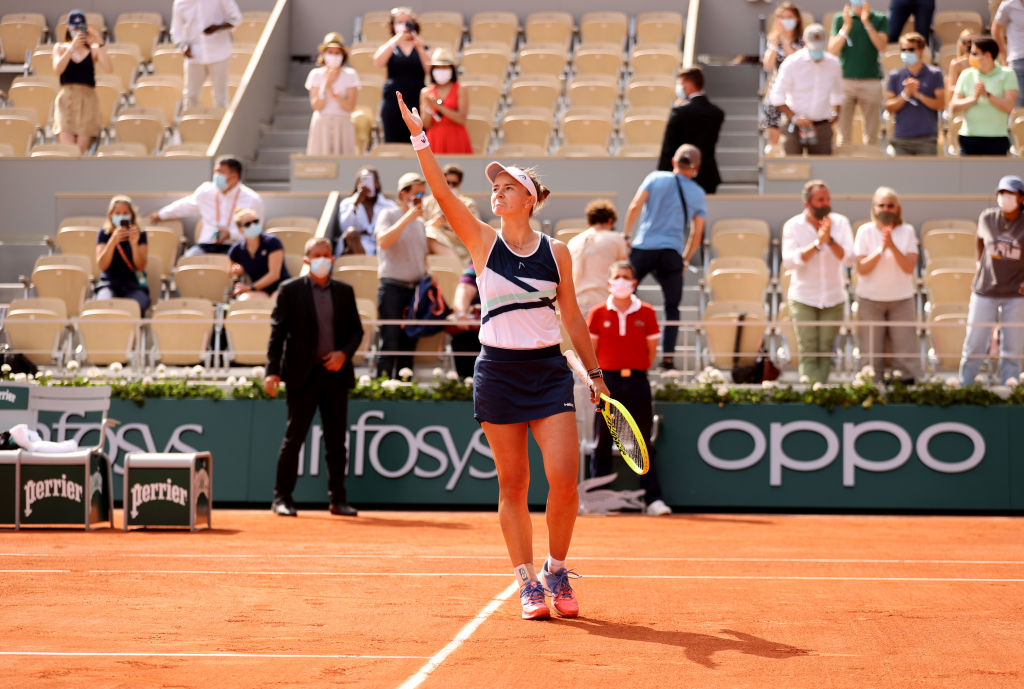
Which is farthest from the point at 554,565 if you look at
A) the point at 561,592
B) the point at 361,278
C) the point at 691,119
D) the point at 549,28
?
the point at 549,28

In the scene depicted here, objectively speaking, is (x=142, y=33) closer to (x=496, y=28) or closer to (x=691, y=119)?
(x=496, y=28)

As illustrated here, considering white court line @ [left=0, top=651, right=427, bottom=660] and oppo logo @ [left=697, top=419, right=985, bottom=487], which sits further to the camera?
oppo logo @ [left=697, top=419, right=985, bottom=487]

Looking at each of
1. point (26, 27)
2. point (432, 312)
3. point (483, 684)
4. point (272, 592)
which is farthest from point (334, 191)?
point (483, 684)

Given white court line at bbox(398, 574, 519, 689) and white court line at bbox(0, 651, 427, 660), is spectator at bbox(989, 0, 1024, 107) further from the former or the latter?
white court line at bbox(0, 651, 427, 660)

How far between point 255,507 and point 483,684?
8.84m

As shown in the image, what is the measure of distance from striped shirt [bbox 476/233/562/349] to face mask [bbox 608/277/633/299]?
17.0 feet

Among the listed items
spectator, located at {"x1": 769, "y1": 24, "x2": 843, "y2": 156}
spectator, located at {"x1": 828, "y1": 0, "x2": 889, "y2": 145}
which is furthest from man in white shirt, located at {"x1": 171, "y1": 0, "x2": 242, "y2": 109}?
spectator, located at {"x1": 828, "y1": 0, "x2": 889, "y2": 145}

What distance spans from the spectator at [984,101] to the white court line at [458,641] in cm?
1037

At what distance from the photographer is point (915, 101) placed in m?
16.5

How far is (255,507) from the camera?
13.3 metres

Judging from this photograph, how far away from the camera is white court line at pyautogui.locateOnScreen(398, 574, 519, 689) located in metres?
4.82

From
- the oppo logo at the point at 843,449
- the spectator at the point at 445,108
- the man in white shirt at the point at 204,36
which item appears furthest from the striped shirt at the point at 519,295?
the man in white shirt at the point at 204,36

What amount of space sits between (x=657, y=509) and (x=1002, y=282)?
360 centimetres

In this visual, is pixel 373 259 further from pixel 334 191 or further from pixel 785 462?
pixel 785 462
